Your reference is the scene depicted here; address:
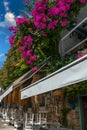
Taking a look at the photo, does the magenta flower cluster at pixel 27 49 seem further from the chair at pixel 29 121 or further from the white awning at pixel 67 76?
the white awning at pixel 67 76

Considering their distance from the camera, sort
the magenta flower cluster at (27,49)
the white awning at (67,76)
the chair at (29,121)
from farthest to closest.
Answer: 1. the chair at (29,121)
2. the magenta flower cluster at (27,49)
3. the white awning at (67,76)

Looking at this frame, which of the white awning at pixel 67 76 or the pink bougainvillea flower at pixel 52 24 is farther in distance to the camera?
Answer: the pink bougainvillea flower at pixel 52 24

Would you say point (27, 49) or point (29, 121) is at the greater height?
point (27, 49)

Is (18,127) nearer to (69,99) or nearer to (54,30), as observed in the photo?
(69,99)

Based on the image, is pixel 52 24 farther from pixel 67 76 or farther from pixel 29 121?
pixel 29 121

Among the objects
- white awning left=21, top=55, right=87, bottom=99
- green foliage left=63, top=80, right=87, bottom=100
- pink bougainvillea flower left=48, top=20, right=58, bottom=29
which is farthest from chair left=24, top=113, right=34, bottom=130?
white awning left=21, top=55, right=87, bottom=99

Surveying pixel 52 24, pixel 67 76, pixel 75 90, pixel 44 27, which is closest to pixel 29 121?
pixel 75 90

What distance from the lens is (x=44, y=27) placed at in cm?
1111

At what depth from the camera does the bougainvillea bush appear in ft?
36.1

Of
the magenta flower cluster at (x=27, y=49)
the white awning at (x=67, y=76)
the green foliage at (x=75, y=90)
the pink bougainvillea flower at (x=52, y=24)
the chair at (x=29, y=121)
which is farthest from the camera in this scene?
the chair at (x=29, y=121)

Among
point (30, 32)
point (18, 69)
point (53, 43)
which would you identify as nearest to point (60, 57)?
point (53, 43)

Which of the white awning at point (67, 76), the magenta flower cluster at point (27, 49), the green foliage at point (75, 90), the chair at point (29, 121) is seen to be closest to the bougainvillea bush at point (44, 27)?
the magenta flower cluster at point (27, 49)

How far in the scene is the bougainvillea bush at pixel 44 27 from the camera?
11.0 metres

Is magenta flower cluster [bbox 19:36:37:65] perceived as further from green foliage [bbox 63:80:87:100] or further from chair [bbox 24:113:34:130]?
chair [bbox 24:113:34:130]
